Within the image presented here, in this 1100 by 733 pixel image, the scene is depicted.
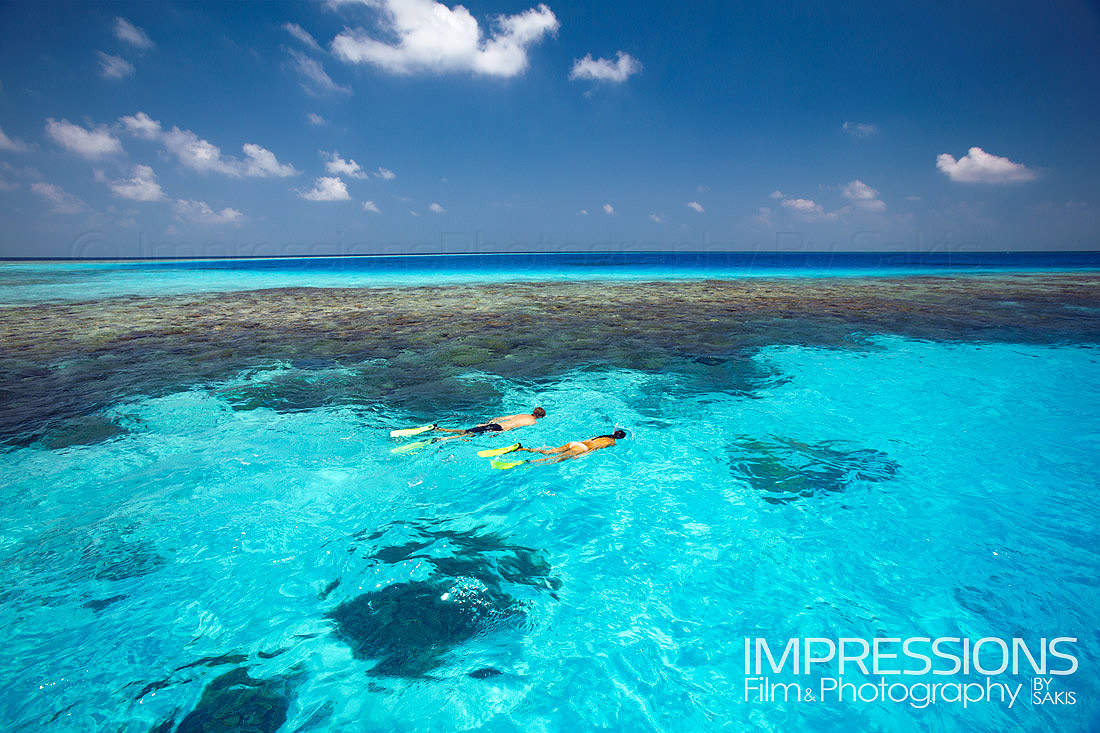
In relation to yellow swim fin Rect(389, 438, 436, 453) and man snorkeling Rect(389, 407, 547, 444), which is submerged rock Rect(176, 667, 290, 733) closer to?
yellow swim fin Rect(389, 438, 436, 453)

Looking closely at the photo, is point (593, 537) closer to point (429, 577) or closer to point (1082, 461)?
point (429, 577)

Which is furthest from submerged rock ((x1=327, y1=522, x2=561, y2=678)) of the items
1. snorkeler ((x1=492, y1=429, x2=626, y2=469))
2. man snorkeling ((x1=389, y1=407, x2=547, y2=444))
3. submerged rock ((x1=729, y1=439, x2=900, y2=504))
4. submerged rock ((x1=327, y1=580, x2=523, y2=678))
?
submerged rock ((x1=729, y1=439, x2=900, y2=504))

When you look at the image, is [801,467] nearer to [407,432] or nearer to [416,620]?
[416,620]

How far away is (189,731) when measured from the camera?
314 cm

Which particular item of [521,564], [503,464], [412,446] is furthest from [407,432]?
[521,564]

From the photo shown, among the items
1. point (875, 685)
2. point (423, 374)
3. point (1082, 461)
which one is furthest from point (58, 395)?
point (1082, 461)

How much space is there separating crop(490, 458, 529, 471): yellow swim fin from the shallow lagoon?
0.51 feet

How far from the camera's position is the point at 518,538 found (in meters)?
5.34

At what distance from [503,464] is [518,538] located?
1714 mm

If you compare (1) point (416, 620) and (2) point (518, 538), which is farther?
(2) point (518, 538)

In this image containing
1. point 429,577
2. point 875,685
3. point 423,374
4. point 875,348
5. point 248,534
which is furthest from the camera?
point 875,348

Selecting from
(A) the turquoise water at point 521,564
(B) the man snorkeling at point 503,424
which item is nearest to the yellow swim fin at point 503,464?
(A) the turquoise water at point 521,564

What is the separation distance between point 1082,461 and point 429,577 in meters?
9.40

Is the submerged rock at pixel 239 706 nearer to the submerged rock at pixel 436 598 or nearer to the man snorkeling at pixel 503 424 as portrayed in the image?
the submerged rock at pixel 436 598
